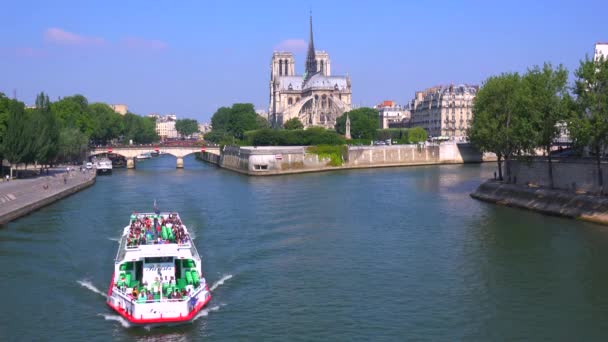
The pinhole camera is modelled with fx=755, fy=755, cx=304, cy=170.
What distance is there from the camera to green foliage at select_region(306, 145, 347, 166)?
8425 centimetres

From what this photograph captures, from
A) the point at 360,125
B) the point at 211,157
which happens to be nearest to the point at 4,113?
the point at 211,157

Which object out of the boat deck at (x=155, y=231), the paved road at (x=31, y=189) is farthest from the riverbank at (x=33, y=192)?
the boat deck at (x=155, y=231)

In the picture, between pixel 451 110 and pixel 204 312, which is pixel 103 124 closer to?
→ pixel 451 110

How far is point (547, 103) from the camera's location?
4112 centimetres

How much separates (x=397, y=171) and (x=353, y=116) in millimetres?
35700

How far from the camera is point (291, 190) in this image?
56.9 meters

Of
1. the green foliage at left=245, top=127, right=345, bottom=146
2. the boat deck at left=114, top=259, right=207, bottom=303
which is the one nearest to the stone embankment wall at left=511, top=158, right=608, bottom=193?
the boat deck at left=114, top=259, right=207, bottom=303

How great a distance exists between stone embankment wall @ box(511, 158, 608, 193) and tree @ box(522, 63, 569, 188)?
669mm

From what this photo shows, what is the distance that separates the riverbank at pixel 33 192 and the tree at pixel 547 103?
2826 centimetres

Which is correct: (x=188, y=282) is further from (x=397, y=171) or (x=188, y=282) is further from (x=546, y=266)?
(x=397, y=171)

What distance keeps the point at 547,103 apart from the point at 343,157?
46561 millimetres

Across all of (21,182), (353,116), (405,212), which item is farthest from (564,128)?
(353,116)

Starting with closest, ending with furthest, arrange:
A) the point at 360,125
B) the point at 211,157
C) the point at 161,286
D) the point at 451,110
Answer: the point at 161,286 < the point at 360,125 < the point at 211,157 < the point at 451,110

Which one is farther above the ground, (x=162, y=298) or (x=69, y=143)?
(x=69, y=143)
